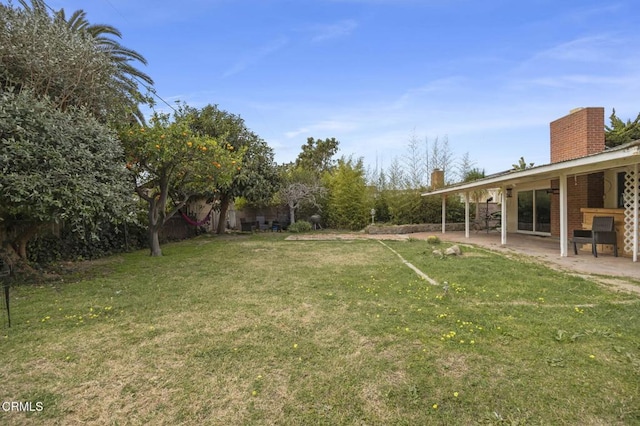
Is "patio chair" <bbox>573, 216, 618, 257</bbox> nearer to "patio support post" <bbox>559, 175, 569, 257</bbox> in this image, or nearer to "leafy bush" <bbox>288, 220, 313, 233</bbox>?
"patio support post" <bbox>559, 175, 569, 257</bbox>

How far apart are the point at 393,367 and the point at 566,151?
11133 millimetres

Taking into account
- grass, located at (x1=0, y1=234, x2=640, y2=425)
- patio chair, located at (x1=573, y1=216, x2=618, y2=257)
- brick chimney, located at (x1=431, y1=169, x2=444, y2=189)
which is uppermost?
brick chimney, located at (x1=431, y1=169, x2=444, y2=189)

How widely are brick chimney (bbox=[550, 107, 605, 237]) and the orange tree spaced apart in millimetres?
9432

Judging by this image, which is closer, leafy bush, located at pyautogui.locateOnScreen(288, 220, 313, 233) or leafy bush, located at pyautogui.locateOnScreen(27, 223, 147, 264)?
leafy bush, located at pyautogui.locateOnScreen(27, 223, 147, 264)

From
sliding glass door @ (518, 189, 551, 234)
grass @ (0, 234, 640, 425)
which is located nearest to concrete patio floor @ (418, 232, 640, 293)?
grass @ (0, 234, 640, 425)

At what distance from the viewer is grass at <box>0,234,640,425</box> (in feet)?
6.66

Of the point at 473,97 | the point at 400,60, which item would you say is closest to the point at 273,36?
the point at 400,60

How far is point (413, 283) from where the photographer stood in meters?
5.11

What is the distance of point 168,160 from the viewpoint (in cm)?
743

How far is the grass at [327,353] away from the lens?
6.66 feet

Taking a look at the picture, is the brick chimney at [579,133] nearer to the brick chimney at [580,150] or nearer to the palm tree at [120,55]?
the brick chimney at [580,150]

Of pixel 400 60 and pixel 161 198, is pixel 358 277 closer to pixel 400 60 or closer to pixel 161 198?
pixel 161 198

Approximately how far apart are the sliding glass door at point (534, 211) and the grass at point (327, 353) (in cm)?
741

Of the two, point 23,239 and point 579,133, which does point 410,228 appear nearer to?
point 579,133
